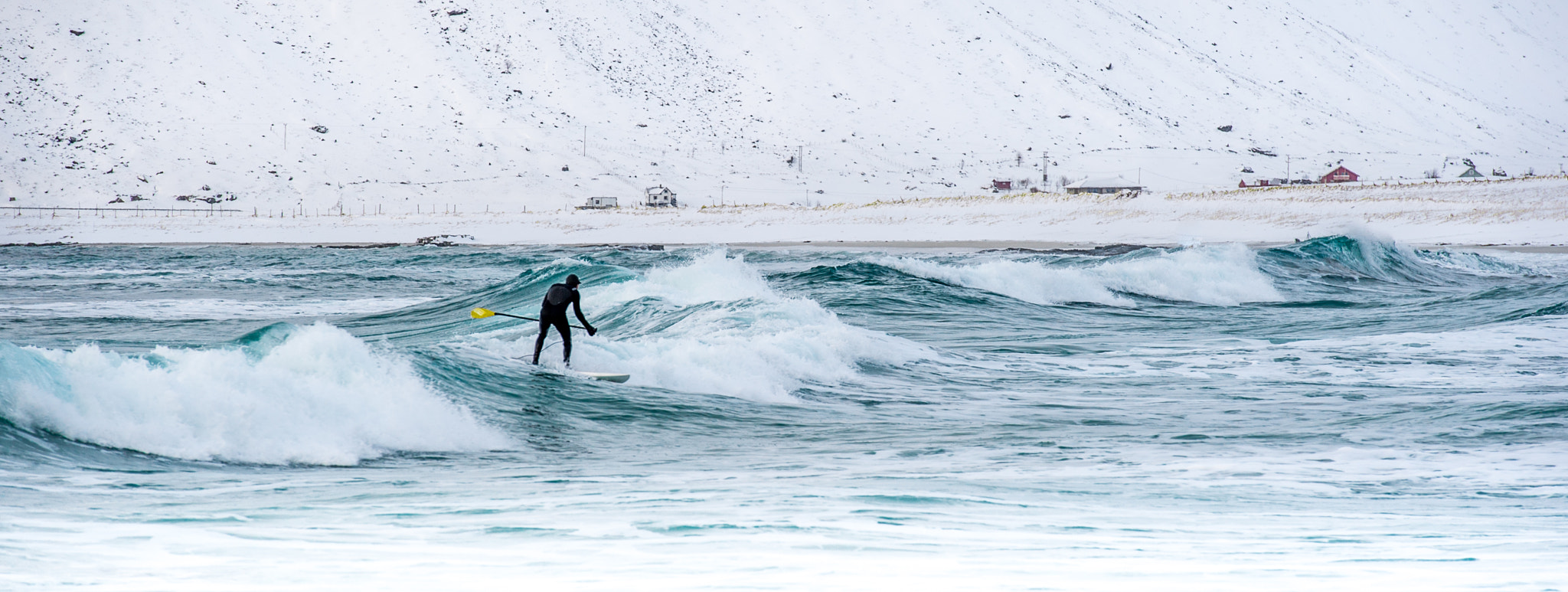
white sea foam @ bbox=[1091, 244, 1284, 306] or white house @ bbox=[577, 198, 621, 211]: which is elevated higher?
white house @ bbox=[577, 198, 621, 211]

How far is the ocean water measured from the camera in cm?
668

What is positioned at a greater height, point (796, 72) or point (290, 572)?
point (796, 72)

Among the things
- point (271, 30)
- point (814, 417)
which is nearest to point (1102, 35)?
point (271, 30)

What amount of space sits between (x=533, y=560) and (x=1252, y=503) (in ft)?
15.7

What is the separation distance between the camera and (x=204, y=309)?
2753 centimetres

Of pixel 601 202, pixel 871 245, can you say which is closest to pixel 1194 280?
pixel 871 245

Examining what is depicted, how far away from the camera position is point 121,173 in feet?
365

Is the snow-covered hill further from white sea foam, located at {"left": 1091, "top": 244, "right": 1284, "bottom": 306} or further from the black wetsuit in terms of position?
the black wetsuit

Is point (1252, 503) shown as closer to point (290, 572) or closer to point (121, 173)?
point (290, 572)

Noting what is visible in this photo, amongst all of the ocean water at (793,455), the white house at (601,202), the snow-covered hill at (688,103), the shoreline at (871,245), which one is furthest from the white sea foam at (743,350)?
the snow-covered hill at (688,103)

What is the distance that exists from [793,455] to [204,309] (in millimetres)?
20696

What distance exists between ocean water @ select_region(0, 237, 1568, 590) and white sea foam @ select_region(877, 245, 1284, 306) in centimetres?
570

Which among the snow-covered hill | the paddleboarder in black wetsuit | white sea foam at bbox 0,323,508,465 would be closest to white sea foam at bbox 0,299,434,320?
the paddleboarder in black wetsuit

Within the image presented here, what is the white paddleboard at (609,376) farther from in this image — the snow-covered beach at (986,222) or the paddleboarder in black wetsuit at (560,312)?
the snow-covered beach at (986,222)
